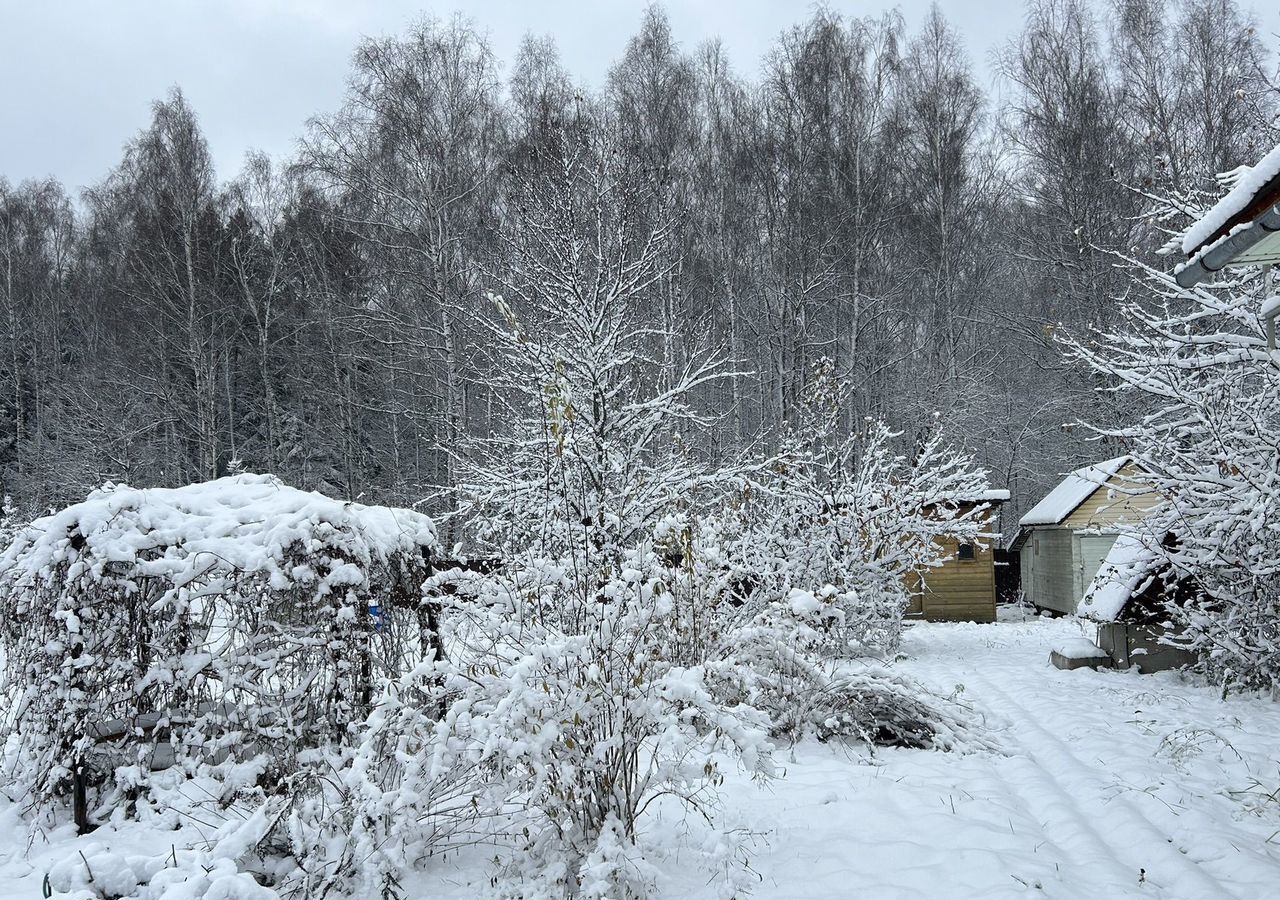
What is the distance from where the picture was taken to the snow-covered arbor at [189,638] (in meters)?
4.27

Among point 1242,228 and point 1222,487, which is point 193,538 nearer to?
point 1242,228

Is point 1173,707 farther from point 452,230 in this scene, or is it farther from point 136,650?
point 452,230

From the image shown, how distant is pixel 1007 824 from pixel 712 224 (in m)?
15.1

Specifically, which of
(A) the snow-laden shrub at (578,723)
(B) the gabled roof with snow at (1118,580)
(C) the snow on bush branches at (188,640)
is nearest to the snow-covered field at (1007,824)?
(A) the snow-laden shrub at (578,723)

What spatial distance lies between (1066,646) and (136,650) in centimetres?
917

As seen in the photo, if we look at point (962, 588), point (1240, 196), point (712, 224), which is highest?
point (712, 224)

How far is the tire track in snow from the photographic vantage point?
3.51 m

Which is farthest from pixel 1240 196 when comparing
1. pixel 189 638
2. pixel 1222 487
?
pixel 189 638

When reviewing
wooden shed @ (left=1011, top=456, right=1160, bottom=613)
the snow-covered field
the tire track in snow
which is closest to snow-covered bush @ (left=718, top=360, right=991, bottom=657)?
the snow-covered field

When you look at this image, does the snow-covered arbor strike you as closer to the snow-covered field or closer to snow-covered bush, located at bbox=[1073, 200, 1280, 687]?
the snow-covered field

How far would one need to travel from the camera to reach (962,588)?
56.5 ft

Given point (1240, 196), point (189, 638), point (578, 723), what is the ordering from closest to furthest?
point (578, 723) → point (1240, 196) → point (189, 638)

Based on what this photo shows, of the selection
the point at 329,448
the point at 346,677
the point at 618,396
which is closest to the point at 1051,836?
the point at 346,677

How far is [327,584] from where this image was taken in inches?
169
